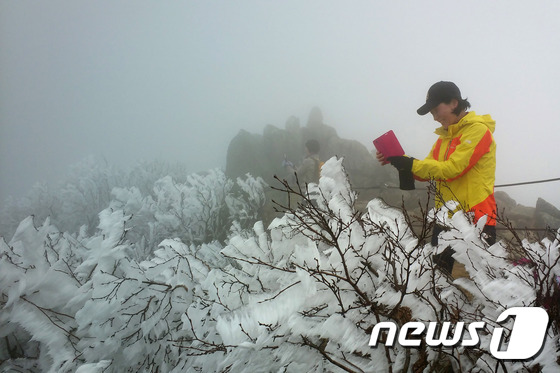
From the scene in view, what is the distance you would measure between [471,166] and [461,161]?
12 cm

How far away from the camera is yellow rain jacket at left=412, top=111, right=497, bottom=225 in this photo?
2.19m

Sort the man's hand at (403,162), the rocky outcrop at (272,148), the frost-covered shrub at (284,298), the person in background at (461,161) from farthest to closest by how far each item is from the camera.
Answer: the rocky outcrop at (272,148), the man's hand at (403,162), the person in background at (461,161), the frost-covered shrub at (284,298)

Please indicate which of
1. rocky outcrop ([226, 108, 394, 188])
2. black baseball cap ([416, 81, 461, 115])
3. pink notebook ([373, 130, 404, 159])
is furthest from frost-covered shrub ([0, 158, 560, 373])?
rocky outcrop ([226, 108, 394, 188])

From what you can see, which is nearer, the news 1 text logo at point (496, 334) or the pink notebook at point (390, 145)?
the news 1 text logo at point (496, 334)

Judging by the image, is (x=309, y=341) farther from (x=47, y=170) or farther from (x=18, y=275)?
(x=47, y=170)

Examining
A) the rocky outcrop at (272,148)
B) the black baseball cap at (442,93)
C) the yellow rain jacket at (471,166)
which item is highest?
the black baseball cap at (442,93)

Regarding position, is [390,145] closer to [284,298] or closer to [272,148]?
[284,298]

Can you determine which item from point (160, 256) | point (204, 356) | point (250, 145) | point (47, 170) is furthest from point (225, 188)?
point (47, 170)

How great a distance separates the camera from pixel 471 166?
2.24m

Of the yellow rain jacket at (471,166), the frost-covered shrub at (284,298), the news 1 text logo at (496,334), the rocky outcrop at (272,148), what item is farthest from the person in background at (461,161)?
the rocky outcrop at (272,148)

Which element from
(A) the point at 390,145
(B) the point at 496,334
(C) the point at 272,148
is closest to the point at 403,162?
(A) the point at 390,145

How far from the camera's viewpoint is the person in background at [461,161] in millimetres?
2189

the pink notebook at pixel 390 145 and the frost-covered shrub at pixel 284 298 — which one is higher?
the pink notebook at pixel 390 145

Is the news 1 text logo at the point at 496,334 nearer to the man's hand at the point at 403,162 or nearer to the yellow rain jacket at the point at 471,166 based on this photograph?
the yellow rain jacket at the point at 471,166
